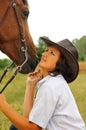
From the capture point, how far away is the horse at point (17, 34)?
4555 millimetres

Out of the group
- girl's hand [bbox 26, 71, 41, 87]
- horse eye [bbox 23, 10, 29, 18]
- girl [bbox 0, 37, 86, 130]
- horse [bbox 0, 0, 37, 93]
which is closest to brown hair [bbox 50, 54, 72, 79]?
girl [bbox 0, 37, 86, 130]

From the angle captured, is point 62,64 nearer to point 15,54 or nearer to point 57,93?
point 57,93

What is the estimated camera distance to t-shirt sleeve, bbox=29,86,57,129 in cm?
375

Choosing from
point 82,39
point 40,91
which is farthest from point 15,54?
point 82,39

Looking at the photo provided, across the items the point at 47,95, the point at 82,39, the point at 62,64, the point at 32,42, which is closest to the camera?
the point at 47,95

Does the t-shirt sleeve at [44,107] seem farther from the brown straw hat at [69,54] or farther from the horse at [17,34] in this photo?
the horse at [17,34]

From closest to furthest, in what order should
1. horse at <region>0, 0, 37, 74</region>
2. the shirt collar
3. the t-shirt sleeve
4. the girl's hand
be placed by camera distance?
the t-shirt sleeve < the shirt collar < the girl's hand < horse at <region>0, 0, 37, 74</region>

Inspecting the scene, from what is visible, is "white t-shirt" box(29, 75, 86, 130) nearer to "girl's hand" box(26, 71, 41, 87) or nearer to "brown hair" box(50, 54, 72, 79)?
"brown hair" box(50, 54, 72, 79)

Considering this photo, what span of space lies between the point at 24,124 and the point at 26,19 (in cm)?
130

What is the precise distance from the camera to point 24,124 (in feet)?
12.4

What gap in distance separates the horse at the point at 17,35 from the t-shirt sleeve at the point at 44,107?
2.58ft

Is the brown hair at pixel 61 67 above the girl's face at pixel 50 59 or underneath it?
underneath

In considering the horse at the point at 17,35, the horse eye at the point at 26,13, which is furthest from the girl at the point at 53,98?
the horse eye at the point at 26,13

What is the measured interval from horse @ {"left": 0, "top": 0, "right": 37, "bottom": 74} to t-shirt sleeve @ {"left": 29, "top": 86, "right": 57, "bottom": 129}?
2.87 ft
